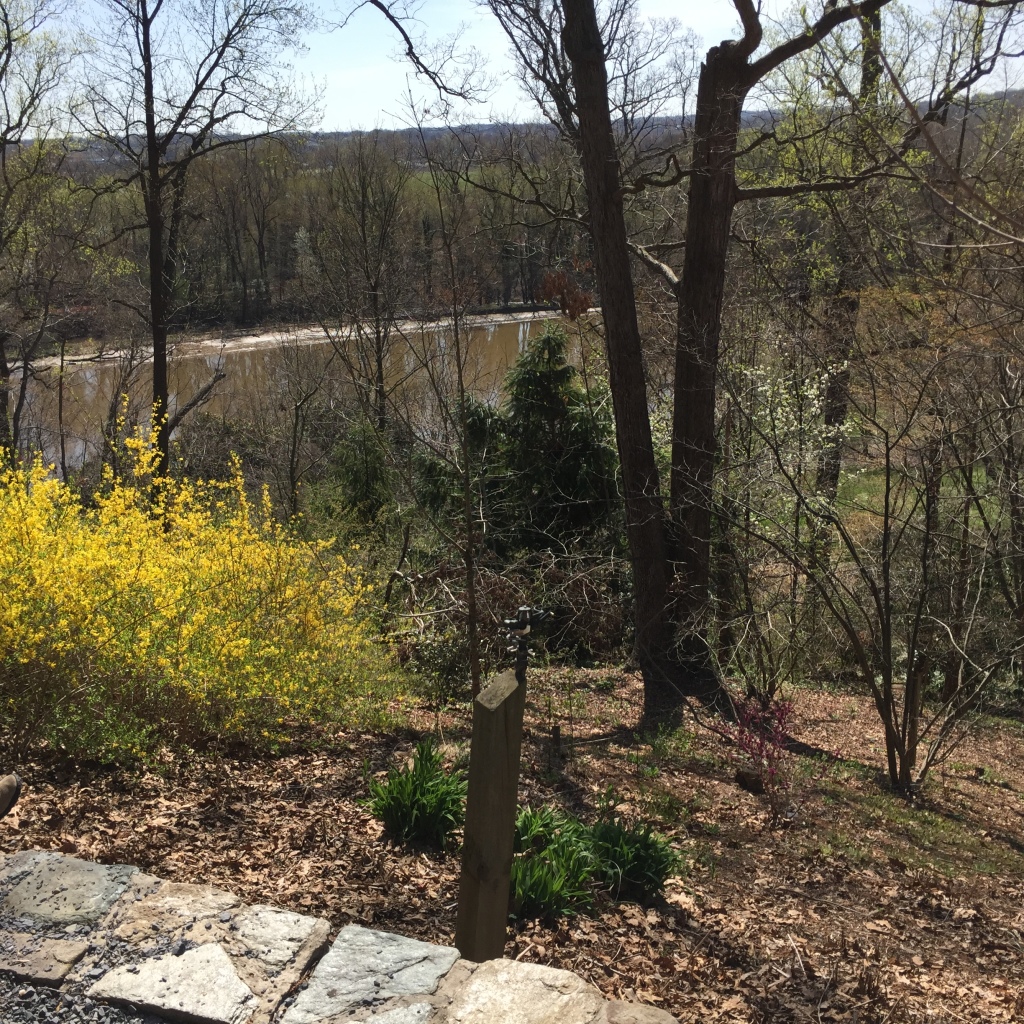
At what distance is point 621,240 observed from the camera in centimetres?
825

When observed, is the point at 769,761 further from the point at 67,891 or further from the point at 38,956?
the point at 38,956

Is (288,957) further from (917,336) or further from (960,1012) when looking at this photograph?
(917,336)

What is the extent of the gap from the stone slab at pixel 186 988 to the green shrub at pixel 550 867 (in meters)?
1.37

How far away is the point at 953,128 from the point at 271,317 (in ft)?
105

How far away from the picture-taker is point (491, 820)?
9.18 ft

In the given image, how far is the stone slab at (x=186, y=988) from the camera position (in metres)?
2.28

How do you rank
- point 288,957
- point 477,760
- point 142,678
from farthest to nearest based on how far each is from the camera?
1. point 142,678
2. point 477,760
3. point 288,957

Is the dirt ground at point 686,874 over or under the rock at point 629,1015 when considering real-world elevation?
under

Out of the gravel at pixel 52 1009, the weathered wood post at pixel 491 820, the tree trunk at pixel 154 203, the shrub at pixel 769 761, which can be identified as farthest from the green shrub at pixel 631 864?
the tree trunk at pixel 154 203

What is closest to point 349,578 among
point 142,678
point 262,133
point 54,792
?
point 142,678

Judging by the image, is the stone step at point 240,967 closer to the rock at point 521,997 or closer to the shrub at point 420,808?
the rock at point 521,997

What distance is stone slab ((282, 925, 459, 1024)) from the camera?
231 centimetres

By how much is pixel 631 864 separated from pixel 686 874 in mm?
602

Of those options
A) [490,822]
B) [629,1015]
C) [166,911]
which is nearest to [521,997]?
[629,1015]
